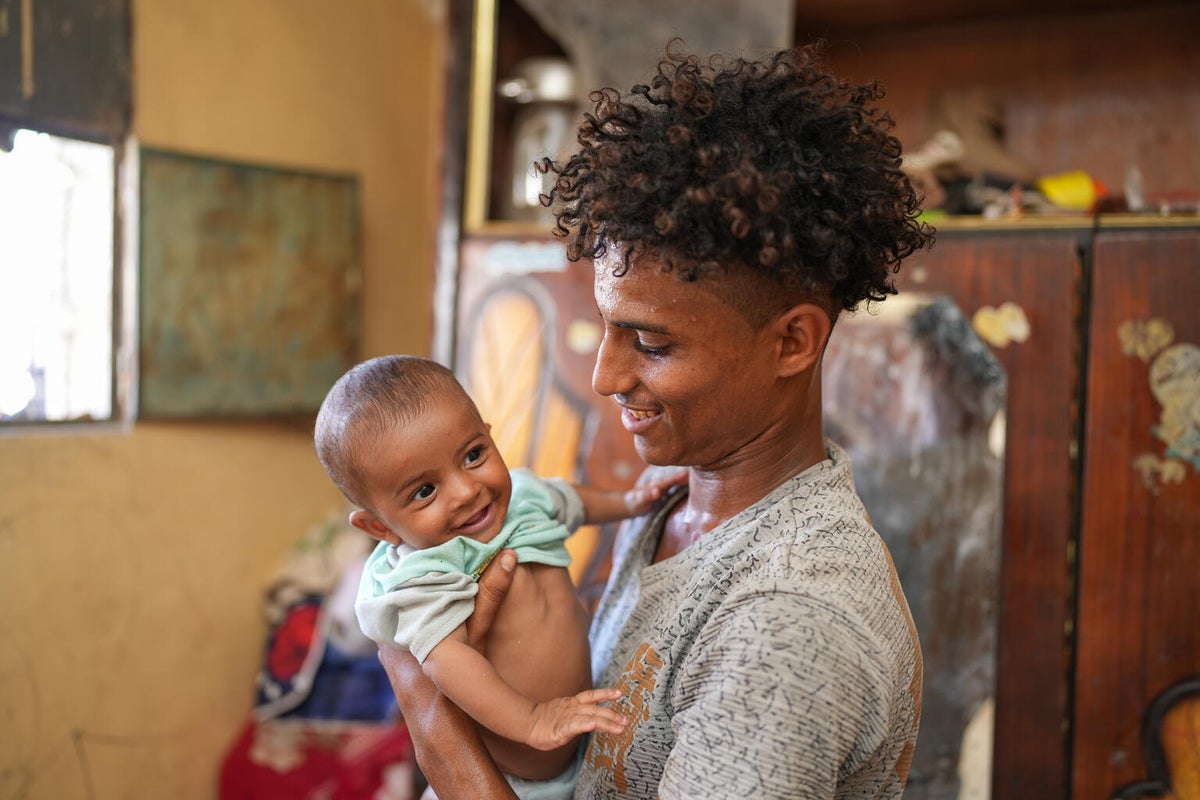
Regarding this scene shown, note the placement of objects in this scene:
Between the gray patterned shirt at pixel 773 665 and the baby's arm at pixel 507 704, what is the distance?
7 cm

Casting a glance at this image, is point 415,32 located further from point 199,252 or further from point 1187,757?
point 1187,757

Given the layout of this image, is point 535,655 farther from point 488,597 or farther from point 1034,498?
point 1034,498

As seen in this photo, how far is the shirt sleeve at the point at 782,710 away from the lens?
98 centimetres

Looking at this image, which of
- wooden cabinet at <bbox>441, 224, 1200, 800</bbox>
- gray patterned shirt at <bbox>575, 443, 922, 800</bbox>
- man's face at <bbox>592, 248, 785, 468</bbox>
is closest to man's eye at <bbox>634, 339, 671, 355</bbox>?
man's face at <bbox>592, 248, 785, 468</bbox>

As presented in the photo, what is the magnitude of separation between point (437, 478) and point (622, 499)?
366 millimetres

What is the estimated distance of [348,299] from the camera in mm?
3754

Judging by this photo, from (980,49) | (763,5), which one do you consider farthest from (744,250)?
(980,49)

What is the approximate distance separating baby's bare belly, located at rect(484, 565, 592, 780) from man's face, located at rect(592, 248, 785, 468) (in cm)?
32

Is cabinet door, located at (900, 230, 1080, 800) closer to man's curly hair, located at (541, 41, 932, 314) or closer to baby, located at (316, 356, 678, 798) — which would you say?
man's curly hair, located at (541, 41, 932, 314)

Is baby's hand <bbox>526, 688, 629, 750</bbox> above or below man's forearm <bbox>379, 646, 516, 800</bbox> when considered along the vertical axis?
above

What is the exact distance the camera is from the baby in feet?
4.51

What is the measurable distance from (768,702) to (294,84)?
331 cm

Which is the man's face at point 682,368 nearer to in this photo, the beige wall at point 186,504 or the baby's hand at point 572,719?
the baby's hand at point 572,719

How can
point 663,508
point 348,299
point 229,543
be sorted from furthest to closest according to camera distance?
point 348,299 < point 229,543 < point 663,508
